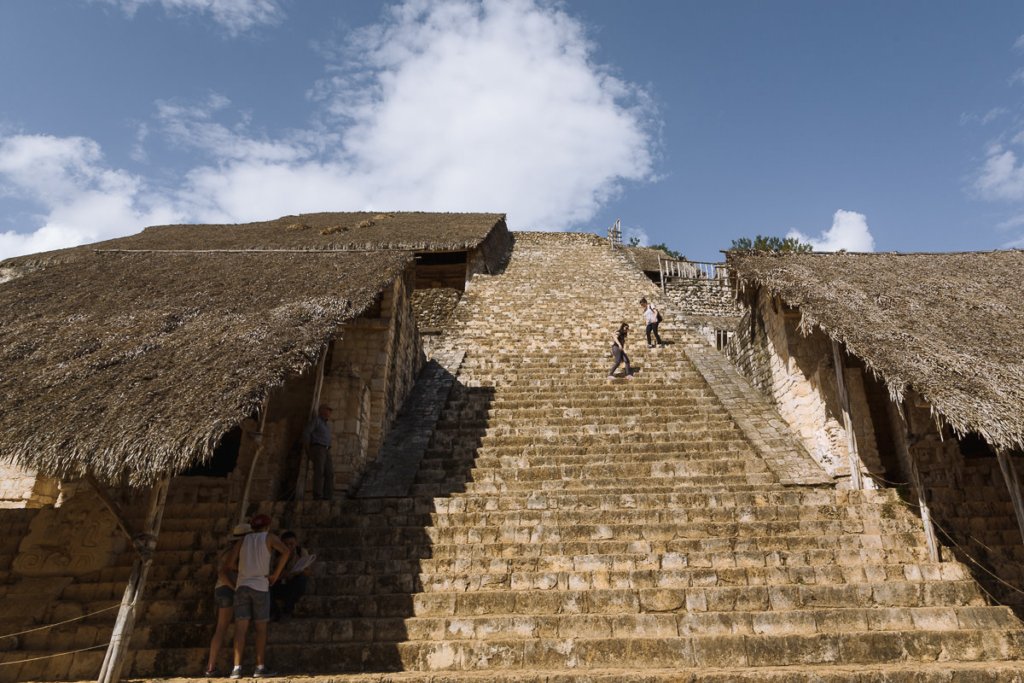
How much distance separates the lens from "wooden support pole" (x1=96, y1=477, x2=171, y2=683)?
3.89 meters

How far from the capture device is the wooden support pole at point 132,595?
3895mm

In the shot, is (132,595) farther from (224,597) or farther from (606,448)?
(606,448)

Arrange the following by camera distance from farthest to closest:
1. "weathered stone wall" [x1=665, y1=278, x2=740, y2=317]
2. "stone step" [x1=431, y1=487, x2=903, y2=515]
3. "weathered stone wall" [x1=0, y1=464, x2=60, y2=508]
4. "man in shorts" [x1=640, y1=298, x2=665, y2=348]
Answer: "weathered stone wall" [x1=665, y1=278, x2=740, y2=317] → "man in shorts" [x1=640, y1=298, x2=665, y2=348] → "weathered stone wall" [x1=0, y1=464, x2=60, y2=508] → "stone step" [x1=431, y1=487, x2=903, y2=515]

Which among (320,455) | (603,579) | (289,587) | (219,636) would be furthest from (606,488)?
(219,636)

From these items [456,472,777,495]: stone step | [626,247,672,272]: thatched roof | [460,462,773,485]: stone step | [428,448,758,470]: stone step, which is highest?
[626,247,672,272]: thatched roof

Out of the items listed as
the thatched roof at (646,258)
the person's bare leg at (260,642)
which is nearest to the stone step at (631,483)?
the person's bare leg at (260,642)

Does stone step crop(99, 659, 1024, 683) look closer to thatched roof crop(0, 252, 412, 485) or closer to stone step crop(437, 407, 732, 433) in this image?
thatched roof crop(0, 252, 412, 485)

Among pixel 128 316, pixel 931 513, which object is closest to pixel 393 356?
pixel 128 316

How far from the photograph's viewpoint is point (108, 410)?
454cm

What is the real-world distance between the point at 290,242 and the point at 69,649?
12125 mm

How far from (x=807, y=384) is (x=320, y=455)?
5846mm

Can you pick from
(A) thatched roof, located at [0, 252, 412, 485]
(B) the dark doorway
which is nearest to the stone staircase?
(A) thatched roof, located at [0, 252, 412, 485]

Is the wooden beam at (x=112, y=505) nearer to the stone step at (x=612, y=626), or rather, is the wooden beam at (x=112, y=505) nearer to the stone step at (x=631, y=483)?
the stone step at (x=612, y=626)

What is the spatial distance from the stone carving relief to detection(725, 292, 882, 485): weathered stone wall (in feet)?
24.3
